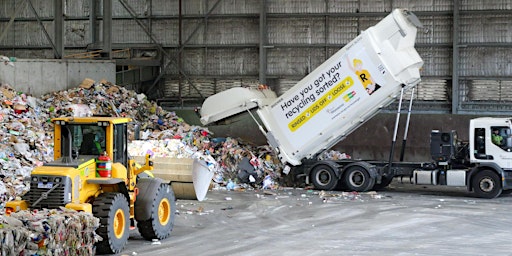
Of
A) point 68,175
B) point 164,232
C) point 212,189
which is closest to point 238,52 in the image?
point 212,189

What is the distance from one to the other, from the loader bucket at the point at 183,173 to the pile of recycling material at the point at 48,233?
239 inches

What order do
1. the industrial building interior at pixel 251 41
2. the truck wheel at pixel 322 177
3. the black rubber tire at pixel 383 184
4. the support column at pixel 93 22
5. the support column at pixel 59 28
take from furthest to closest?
the support column at pixel 93 22, the industrial building interior at pixel 251 41, the support column at pixel 59 28, the black rubber tire at pixel 383 184, the truck wheel at pixel 322 177

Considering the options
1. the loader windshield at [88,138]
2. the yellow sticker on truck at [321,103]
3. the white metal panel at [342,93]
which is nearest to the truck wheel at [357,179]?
the white metal panel at [342,93]

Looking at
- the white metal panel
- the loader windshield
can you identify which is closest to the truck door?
the white metal panel

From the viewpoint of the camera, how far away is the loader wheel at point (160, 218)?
1352 centimetres

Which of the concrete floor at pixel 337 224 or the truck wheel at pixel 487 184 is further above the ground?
the truck wheel at pixel 487 184

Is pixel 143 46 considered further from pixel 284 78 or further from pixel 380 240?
pixel 380 240

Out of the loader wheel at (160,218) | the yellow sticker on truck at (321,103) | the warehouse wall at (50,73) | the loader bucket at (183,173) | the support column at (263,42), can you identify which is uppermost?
the support column at (263,42)

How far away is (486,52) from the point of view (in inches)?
983

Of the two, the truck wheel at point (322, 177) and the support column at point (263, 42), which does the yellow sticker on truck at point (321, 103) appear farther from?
the support column at point (263, 42)

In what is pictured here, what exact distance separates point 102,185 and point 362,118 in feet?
29.9

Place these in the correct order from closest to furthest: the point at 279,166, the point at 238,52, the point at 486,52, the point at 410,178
Answer: the point at 410,178 → the point at 279,166 → the point at 486,52 → the point at 238,52

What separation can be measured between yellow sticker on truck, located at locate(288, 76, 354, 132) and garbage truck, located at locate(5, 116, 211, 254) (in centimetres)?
736

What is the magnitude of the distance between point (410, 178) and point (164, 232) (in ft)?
28.7
